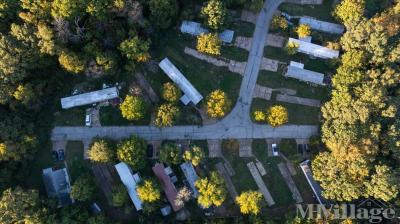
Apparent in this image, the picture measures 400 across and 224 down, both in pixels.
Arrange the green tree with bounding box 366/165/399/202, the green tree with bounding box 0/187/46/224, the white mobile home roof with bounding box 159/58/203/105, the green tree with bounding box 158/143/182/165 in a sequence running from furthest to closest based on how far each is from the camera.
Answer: the white mobile home roof with bounding box 159/58/203/105 < the green tree with bounding box 158/143/182/165 < the green tree with bounding box 366/165/399/202 < the green tree with bounding box 0/187/46/224

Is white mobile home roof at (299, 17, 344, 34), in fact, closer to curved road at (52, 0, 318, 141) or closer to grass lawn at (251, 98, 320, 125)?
curved road at (52, 0, 318, 141)

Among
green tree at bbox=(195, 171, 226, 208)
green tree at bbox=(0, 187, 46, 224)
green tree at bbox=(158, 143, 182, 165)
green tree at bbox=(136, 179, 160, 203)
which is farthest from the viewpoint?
green tree at bbox=(158, 143, 182, 165)

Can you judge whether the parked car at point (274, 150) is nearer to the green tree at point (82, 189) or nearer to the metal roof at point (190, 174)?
the metal roof at point (190, 174)

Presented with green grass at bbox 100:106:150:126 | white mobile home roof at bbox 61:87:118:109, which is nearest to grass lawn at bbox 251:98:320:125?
green grass at bbox 100:106:150:126

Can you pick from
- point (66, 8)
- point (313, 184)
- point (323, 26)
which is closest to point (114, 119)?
point (66, 8)

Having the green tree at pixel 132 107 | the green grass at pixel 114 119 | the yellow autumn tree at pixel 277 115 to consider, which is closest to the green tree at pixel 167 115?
the green tree at pixel 132 107

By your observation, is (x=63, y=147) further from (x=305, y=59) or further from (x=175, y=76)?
(x=305, y=59)

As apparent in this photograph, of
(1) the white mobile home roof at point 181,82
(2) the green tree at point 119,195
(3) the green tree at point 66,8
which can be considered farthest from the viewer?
(1) the white mobile home roof at point 181,82

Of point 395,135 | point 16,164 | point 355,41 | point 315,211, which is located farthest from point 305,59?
point 16,164
